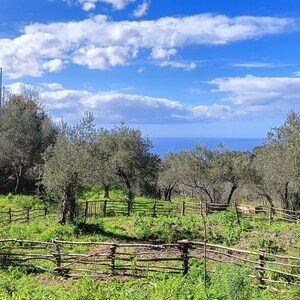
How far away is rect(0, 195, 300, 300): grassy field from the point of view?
7469 millimetres

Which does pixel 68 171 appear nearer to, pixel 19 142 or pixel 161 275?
pixel 161 275

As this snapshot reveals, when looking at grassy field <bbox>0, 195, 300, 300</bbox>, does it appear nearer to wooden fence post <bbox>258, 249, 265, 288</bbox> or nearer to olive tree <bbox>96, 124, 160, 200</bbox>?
wooden fence post <bbox>258, 249, 265, 288</bbox>

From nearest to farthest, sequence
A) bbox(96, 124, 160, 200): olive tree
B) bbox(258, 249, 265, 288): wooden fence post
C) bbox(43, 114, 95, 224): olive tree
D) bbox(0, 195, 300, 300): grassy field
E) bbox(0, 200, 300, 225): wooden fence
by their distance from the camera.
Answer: bbox(0, 195, 300, 300): grassy field → bbox(258, 249, 265, 288): wooden fence post → bbox(43, 114, 95, 224): olive tree → bbox(0, 200, 300, 225): wooden fence → bbox(96, 124, 160, 200): olive tree

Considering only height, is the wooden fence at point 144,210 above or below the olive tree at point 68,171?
below

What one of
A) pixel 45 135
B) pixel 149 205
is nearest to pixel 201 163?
pixel 149 205

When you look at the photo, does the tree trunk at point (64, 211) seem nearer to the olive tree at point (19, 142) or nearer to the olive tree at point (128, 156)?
the olive tree at point (128, 156)

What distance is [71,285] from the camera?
992 centimetres

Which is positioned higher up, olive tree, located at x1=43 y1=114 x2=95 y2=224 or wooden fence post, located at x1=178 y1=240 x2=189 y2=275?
olive tree, located at x1=43 y1=114 x2=95 y2=224

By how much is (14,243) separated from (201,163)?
20595mm

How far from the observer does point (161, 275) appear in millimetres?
9836

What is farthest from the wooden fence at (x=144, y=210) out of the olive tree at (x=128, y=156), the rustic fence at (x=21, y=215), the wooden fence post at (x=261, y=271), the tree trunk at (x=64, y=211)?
the wooden fence post at (x=261, y=271)

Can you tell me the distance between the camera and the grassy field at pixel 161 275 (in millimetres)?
7469

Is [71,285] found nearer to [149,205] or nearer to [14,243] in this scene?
[14,243]

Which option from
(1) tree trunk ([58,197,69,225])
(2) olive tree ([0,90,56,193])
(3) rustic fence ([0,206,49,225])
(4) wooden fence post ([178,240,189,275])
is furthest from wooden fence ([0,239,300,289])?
(2) olive tree ([0,90,56,193])
